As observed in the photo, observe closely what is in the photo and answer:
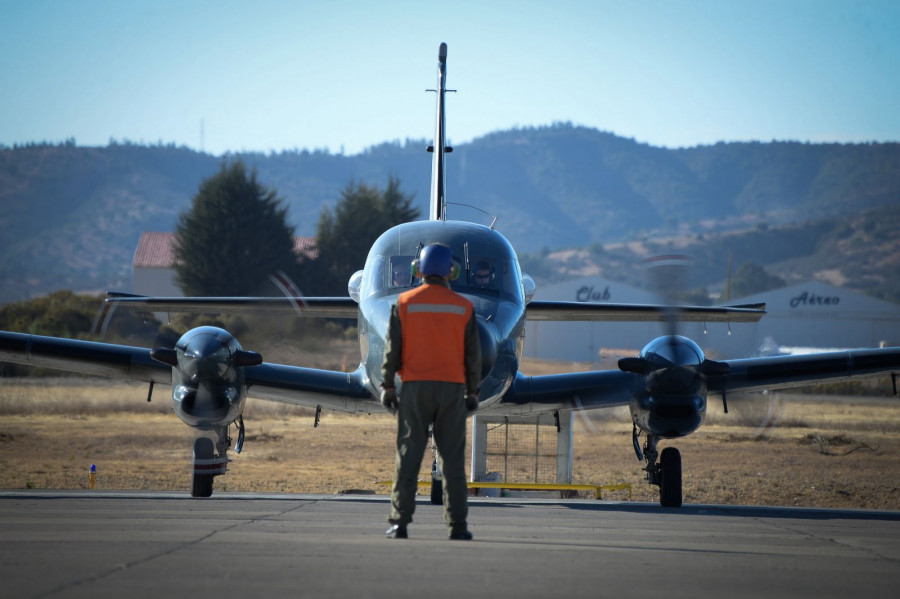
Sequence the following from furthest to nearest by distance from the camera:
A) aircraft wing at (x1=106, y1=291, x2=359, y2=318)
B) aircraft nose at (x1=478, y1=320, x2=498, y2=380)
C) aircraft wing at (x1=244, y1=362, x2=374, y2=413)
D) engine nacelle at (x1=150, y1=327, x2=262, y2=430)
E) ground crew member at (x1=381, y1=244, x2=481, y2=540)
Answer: aircraft wing at (x1=106, y1=291, x2=359, y2=318) → aircraft wing at (x1=244, y1=362, x2=374, y2=413) → engine nacelle at (x1=150, y1=327, x2=262, y2=430) → aircraft nose at (x1=478, y1=320, x2=498, y2=380) → ground crew member at (x1=381, y1=244, x2=481, y2=540)

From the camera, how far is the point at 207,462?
14.8 m

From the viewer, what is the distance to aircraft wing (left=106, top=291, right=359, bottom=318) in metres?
15.2

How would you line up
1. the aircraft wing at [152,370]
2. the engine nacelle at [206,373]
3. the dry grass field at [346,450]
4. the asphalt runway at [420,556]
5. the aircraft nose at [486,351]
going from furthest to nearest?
1. the dry grass field at [346,450]
2. the aircraft wing at [152,370]
3. the engine nacelle at [206,373]
4. the aircraft nose at [486,351]
5. the asphalt runway at [420,556]

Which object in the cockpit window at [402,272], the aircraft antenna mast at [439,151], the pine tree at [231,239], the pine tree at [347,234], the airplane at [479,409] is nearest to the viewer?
the cockpit window at [402,272]

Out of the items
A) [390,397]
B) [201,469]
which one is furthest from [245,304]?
[390,397]

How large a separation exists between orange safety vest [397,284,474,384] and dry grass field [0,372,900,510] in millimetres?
8950

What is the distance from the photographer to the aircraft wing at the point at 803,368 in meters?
14.9

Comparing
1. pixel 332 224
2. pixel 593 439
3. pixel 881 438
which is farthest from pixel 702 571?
pixel 332 224

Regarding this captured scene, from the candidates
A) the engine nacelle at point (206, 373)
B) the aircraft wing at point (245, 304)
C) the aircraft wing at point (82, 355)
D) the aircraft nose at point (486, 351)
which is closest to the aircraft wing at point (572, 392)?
the aircraft wing at point (245, 304)

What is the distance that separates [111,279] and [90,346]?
191 meters

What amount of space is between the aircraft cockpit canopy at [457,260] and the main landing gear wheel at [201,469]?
369 cm

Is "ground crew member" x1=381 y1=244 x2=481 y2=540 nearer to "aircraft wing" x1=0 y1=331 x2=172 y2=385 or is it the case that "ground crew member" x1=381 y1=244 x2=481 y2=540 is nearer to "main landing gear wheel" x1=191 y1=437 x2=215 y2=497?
"main landing gear wheel" x1=191 y1=437 x2=215 y2=497

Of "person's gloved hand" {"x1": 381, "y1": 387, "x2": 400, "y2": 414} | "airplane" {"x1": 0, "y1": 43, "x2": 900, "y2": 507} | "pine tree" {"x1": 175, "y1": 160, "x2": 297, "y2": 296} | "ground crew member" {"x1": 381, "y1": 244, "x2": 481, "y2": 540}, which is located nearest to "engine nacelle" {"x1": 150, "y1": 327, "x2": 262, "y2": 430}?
"airplane" {"x1": 0, "y1": 43, "x2": 900, "y2": 507}

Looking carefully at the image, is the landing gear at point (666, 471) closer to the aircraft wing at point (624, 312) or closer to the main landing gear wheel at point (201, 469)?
the aircraft wing at point (624, 312)
